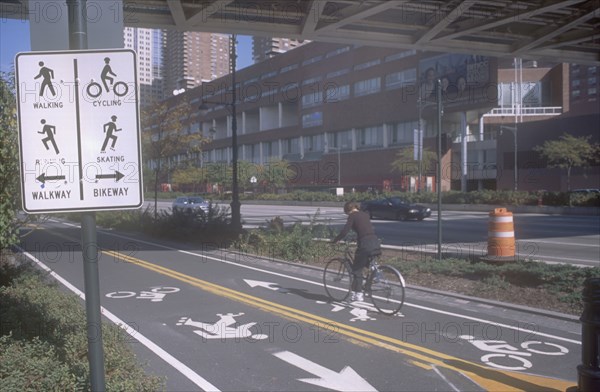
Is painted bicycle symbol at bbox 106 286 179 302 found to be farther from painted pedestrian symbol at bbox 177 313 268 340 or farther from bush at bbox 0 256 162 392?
bush at bbox 0 256 162 392

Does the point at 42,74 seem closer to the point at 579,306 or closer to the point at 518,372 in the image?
the point at 518,372

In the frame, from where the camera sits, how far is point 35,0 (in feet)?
10.4

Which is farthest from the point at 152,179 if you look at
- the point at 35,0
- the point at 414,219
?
the point at 35,0

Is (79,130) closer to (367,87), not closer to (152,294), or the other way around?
(152,294)

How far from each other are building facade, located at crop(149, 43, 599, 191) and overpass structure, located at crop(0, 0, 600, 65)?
33487mm

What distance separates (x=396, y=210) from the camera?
3362 centimetres

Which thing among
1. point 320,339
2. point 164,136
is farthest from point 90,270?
point 164,136

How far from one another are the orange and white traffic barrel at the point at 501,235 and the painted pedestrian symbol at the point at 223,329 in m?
6.30

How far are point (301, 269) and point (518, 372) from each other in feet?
26.4

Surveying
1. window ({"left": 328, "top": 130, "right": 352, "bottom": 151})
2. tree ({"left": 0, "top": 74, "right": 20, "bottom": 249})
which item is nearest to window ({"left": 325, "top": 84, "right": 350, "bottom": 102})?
window ({"left": 328, "top": 130, "right": 352, "bottom": 151})

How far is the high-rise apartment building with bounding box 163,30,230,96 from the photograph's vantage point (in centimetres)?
5967

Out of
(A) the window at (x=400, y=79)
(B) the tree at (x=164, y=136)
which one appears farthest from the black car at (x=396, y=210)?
(A) the window at (x=400, y=79)

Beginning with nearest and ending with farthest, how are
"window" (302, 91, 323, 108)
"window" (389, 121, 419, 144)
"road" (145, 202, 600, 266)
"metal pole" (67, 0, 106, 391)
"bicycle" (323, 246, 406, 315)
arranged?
"metal pole" (67, 0, 106, 391), "bicycle" (323, 246, 406, 315), "road" (145, 202, 600, 266), "window" (389, 121, 419, 144), "window" (302, 91, 323, 108)

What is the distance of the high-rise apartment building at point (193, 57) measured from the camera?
59666 millimetres
